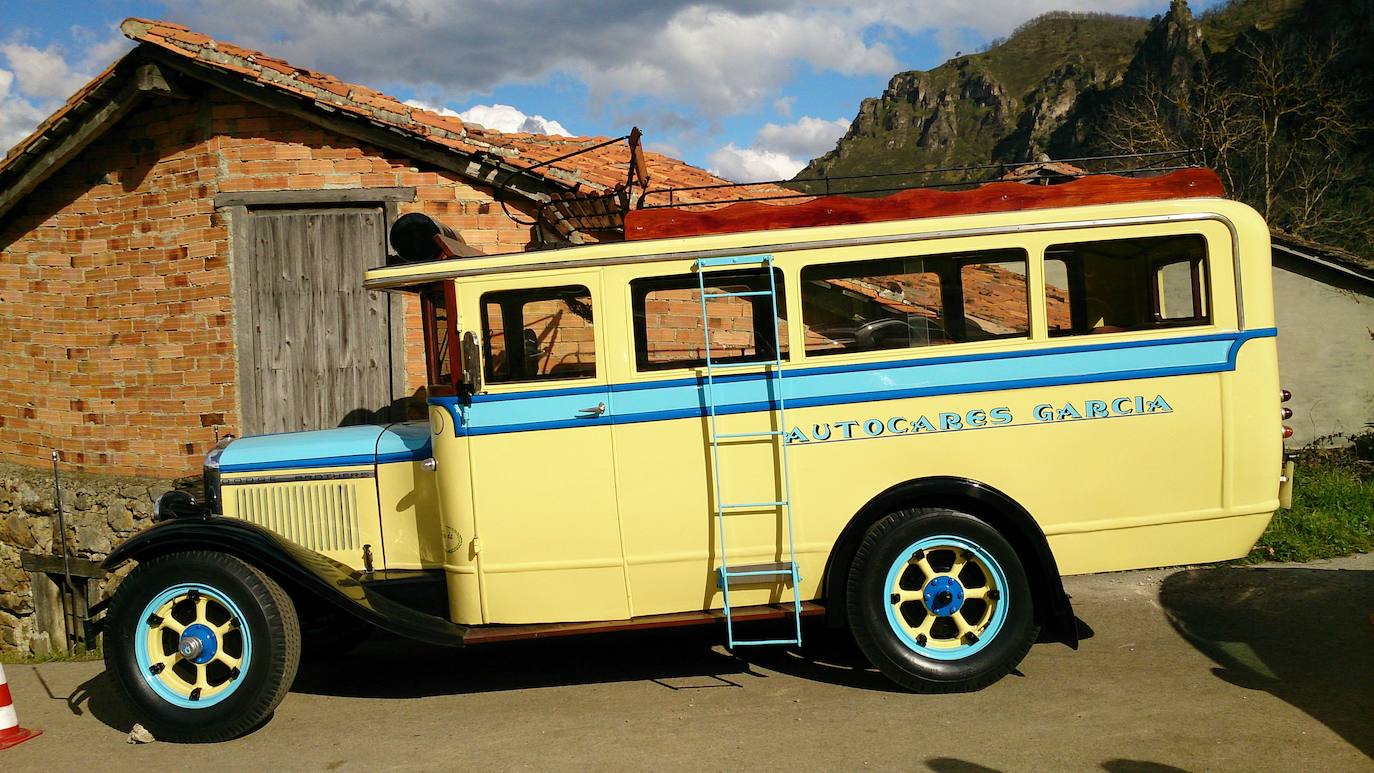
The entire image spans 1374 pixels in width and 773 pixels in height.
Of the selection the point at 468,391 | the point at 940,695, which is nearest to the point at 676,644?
the point at 940,695

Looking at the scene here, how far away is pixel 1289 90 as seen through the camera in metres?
21.9

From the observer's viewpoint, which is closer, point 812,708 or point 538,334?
point 812,708

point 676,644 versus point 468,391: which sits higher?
point 468,391

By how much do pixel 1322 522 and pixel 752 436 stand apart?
5.67 meters

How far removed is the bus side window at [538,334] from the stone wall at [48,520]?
16.2 ft

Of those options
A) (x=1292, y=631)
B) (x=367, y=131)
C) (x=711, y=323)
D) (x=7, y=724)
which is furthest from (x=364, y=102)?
(x=1292, y=631)

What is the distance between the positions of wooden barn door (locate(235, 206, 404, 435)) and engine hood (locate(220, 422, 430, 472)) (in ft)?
10.1

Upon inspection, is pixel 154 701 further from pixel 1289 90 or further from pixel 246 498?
pixel 1289 90

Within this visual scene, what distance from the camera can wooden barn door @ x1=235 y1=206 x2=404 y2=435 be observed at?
858 centimetres

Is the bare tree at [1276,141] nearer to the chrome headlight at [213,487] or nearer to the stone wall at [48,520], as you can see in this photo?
the stone wall at [48,520]

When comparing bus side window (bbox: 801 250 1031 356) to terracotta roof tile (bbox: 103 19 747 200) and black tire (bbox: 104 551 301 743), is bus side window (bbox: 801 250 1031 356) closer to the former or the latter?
black tire (bbox: 104 551 301 743)

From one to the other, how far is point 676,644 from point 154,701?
2867 millimetres

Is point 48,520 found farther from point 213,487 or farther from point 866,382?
point 866,382

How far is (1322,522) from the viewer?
7.88 meters
